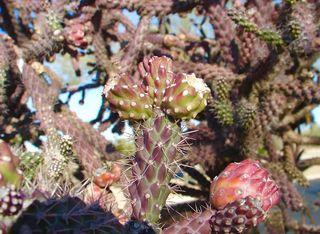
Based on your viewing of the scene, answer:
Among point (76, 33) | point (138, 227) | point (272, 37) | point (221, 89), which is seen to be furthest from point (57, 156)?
point (76, 33)

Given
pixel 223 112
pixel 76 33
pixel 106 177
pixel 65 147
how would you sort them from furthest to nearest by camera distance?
1. pixel 76 33
2. pixel 223 112
3. pixel 65 147
4. pixel 106 177

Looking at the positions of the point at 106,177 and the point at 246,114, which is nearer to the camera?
the point at 106,177

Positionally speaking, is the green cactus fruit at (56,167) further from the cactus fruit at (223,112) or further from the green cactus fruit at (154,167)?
the cactus fruit at (223,112)

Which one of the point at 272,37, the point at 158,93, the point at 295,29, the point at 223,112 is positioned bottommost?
the point at 223,112

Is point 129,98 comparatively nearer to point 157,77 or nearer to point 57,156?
point 157,77

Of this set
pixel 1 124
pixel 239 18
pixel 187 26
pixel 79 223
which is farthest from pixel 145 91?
pixel 187 26

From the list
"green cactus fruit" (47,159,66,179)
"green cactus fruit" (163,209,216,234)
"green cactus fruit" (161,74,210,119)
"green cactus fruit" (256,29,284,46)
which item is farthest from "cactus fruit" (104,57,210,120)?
"green cactus fruit" (256,29,284,46)

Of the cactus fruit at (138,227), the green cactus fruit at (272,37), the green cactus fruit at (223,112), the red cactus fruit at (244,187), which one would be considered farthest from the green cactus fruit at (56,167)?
the green cactus fruit at (272,37)
